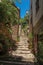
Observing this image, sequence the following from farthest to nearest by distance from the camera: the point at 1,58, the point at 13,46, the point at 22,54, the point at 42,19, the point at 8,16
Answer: the point at 13,46
the point at 22,54
the point at 1,58
the point at 8,16
the point at 42,19

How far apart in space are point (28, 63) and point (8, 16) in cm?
387

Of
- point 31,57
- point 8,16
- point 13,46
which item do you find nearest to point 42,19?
point 8,16

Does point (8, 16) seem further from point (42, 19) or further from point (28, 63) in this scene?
point (28, 63)

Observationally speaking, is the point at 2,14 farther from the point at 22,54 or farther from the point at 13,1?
the point at 22,54

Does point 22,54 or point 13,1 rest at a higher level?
point 13,1

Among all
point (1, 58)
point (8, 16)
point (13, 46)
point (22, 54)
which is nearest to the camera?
point (8, 16)

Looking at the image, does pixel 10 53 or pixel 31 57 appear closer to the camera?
Result: pixel 31 57

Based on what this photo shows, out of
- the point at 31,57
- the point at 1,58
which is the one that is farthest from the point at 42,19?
the point at 1,58

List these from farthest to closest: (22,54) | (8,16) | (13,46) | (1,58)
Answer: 1. (13,46)
2. (22,54)
3. (1,58)
4. (8,16)

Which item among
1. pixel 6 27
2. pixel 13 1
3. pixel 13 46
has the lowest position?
pixel 13 46

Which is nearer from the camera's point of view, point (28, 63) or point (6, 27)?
point (28, 63)

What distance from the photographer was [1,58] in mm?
14484

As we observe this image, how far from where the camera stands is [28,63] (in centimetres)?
1278

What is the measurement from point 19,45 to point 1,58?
4212 millimetres
